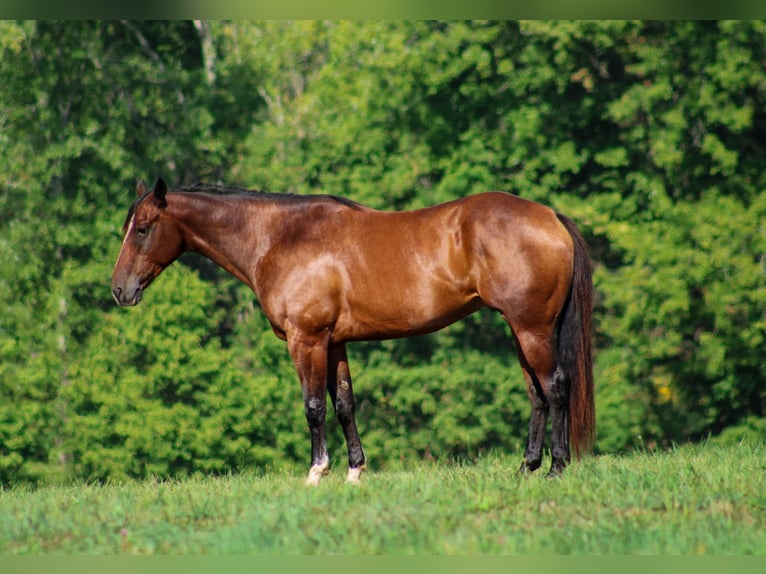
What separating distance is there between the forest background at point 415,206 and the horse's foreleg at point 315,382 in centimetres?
703

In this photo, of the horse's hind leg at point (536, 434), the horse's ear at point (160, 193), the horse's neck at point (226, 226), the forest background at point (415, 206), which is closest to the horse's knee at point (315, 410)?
the horse's neck at point (226, 226)

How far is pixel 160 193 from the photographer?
7.89m

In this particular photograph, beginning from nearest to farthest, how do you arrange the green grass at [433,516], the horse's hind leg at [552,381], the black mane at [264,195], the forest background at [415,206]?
the green grass at [433,516] < the horse's hind leg at [552,381] < the black mane at [264,195] < the forest background at [415,206]

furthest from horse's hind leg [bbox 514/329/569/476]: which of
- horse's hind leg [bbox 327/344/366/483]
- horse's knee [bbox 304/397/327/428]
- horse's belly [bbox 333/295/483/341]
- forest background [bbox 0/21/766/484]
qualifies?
forest background [bbox 0/21/766/484]

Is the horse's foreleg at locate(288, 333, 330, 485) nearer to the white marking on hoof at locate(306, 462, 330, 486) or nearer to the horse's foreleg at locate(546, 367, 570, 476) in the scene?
the white marking on hoof at locate(306, 462, 330, 486)

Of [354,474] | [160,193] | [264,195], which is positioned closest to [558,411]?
[354,474]

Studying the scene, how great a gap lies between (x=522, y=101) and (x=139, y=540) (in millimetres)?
12092

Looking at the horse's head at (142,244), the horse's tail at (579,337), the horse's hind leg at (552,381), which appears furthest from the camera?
the horse's head at (142,244)

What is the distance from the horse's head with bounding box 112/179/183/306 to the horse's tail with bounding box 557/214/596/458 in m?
3.26

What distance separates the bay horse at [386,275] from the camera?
7.38 meters

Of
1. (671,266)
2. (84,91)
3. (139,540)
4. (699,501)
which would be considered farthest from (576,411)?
(84,91)

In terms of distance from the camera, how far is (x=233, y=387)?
15.8 meters

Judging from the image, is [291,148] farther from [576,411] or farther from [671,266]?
[576,411]

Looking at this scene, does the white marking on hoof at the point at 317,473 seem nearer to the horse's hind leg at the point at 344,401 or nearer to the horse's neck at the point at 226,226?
the horse's hind leg at the point at 344,401
